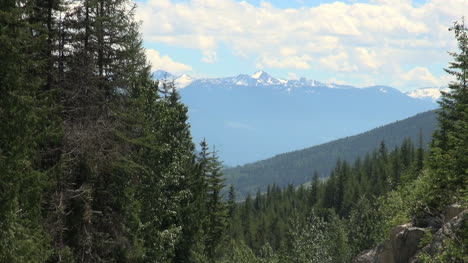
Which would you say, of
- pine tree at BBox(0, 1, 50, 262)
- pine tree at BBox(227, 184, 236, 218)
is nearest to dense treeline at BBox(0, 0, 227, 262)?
pine tree at BBox(0, 1, 50, 262)

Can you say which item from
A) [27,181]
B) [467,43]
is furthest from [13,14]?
[467,43]

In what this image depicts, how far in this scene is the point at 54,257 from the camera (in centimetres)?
Result: 1667

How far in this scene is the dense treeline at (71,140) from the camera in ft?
42.0

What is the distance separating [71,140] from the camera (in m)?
17.1

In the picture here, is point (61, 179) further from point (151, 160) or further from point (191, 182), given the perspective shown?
point (191, 182)

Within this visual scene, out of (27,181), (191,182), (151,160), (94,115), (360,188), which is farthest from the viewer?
(360,188)

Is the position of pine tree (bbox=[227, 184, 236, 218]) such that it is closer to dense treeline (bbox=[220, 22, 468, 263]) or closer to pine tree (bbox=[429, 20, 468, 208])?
dense treeline (bbox=[220, 22, 468, 263])

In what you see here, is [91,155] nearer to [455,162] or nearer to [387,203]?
[455,162]

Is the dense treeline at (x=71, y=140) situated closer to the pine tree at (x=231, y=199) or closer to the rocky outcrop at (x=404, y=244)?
the rocky outcrop at (x=404, y=244)

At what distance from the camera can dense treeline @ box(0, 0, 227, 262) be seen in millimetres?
12805

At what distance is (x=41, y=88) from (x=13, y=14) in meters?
4.63

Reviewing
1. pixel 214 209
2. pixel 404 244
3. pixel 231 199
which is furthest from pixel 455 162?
pixel 231 199

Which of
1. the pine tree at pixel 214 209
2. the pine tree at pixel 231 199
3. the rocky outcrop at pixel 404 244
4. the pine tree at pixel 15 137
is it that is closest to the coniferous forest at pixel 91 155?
the pine tree at pixel 15 137

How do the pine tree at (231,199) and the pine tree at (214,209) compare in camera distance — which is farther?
the pine tree at (231,199)
